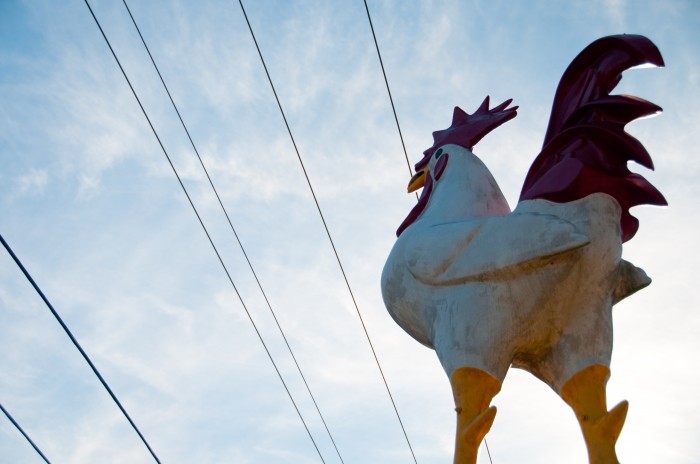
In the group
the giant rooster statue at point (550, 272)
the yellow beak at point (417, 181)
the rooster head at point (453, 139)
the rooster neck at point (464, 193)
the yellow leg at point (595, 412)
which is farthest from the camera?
the yellow beak at point (417, 181)

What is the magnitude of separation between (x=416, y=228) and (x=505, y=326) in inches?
38.7

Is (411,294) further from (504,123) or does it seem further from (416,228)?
(504,123)

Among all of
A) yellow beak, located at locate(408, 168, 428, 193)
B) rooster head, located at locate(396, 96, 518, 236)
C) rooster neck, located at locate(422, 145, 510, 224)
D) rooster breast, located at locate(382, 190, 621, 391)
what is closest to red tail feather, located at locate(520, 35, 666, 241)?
rooster breast, located at locate(382, 190, 621, 391)

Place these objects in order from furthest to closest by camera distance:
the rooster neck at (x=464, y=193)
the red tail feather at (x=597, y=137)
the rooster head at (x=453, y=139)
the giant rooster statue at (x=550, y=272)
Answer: the rooster head at (x=453, y=139)
the rooster neck at (x=464, y=193)
the red tail feather at (x=597, y=137)
the giant rooster statue at (x=550, y=272)

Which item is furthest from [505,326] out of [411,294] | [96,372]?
[96,372]

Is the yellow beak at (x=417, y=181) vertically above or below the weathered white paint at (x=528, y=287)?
above

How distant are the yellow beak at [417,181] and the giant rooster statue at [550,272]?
1.02 metres

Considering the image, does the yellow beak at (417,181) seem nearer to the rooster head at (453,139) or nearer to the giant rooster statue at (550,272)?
the rooster head at (453,139)

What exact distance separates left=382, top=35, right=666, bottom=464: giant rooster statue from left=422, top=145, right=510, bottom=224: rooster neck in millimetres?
38

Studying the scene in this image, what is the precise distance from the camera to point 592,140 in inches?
241

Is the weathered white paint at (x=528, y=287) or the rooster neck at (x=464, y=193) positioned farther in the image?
the rooster neck at (x=464, y=193)

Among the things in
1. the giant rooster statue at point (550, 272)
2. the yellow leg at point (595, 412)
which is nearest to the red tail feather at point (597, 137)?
the giant rooster statue at point (550, 272)

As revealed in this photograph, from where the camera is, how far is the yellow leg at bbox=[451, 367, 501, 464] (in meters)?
5.51

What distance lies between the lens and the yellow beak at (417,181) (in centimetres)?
747
